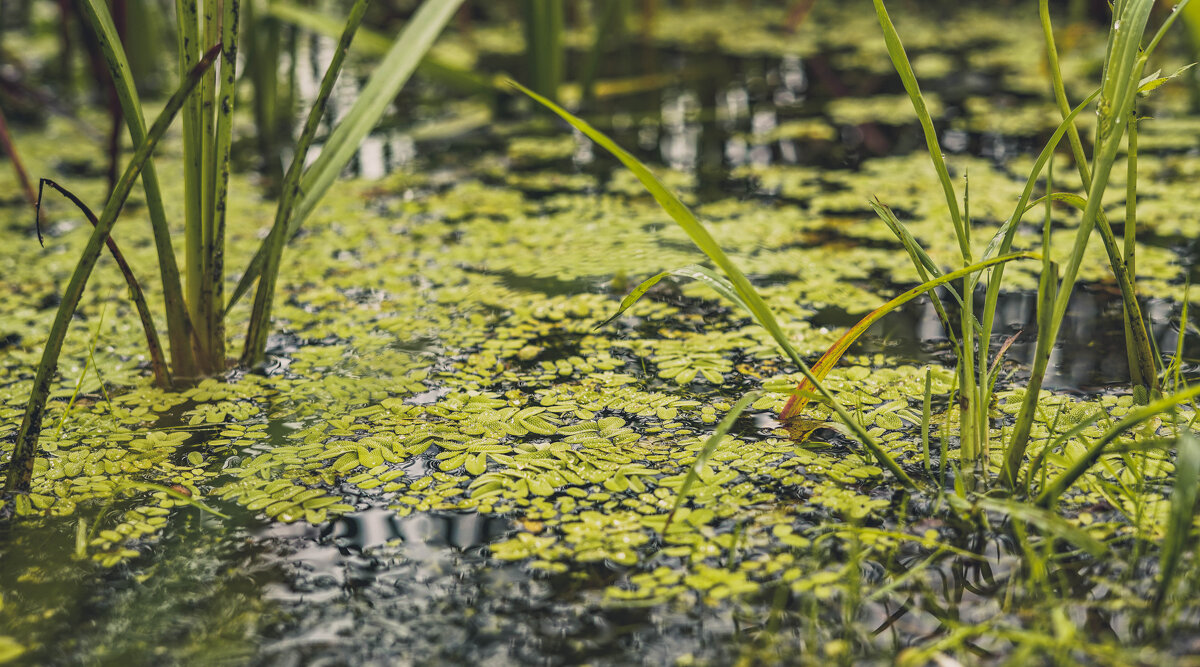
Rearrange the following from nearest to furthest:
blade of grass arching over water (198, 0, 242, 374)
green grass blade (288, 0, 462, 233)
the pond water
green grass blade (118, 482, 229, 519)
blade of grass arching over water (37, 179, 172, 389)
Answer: the pond water, green grass blade (118, 482, 229, 519), blade of grass arching over water (37, 179, 172, 389), blade of grass arching over water (198, 0, 242, 374), green grass blade (288, 0, 462, 233)

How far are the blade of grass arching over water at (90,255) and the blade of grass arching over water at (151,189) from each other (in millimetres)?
112

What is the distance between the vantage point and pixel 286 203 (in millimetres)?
1323

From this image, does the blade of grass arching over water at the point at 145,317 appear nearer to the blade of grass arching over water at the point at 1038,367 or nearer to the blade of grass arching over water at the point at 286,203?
the blade of grass arching over water at the point at 286,203

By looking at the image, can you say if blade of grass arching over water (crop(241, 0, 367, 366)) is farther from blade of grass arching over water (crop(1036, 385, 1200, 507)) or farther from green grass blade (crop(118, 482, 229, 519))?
blade of grass arching over water (crop(1036, 385, 1200, 507))

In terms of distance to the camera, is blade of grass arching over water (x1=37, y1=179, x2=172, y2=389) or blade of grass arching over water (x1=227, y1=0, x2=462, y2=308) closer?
blade of grass arching over water (x1=37, y1=179, x2=172, y2=389)

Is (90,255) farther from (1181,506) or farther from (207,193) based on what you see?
(1181,506)

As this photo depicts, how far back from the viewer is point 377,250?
2.04 meters

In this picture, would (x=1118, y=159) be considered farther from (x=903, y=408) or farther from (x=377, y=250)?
(x=377, y=250)

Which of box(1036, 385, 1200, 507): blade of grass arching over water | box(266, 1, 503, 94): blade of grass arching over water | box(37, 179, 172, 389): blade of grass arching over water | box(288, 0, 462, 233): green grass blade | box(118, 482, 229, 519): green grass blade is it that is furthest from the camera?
box(266, 1, 503, 94): blade of grass arching over water

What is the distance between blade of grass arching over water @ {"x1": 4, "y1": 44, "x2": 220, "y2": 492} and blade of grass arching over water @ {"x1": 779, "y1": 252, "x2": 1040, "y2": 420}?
30.3 inches

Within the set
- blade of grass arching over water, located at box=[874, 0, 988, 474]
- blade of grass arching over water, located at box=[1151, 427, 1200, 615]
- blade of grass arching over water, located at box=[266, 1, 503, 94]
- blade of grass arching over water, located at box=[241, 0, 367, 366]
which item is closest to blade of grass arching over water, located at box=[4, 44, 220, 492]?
blade of grass arching over water, located at box=[241, 0, 367, 366]

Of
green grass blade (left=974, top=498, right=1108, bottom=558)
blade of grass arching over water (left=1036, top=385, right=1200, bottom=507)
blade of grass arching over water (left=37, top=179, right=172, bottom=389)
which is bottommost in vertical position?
green grass blade (left=974, top=498, right=1108, bottom=558)

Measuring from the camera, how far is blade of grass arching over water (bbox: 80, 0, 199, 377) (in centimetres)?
112

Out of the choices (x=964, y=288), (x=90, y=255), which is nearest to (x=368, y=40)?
(x=90, y=255)
